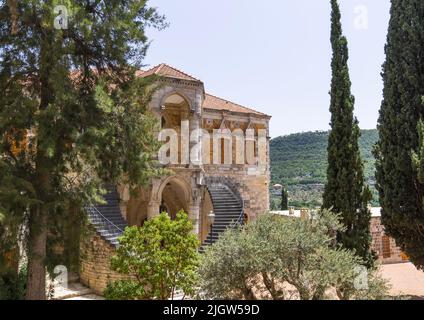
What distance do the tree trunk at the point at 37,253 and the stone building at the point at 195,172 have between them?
4.11m

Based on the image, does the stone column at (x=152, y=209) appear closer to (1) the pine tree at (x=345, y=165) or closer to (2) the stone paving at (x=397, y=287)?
(2) the stone paving at (x=397, y=287)

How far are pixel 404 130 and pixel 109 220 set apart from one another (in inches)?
462

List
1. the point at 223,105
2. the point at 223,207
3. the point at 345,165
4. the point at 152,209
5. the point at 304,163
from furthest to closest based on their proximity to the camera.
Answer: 1. the point at 304,163
2. the point at 223,105
3. the point at 223,207
4. the point at 152,209
5. the point at 345,165

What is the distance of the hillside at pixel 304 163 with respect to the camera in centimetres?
6194

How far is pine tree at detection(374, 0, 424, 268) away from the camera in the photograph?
1140 cm

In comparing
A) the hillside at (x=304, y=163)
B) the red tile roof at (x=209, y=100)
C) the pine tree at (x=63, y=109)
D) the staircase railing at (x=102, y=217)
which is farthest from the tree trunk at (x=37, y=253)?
the hillside at (x=304, y=163)

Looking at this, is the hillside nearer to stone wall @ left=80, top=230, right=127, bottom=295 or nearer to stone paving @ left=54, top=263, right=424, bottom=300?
stone paving @ left=54, top=263, right=424, bottom=300

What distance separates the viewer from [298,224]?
27.5ft

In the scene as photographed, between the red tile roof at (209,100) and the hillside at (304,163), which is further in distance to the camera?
the hillside at (304,163)

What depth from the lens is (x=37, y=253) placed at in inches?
314

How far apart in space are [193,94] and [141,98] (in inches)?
327

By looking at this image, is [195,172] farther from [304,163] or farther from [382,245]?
[304,163]

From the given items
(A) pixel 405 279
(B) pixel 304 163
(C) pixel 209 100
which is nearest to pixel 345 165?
(A) pixel 405 279

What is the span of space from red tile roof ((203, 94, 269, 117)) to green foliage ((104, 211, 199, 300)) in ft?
48.1
